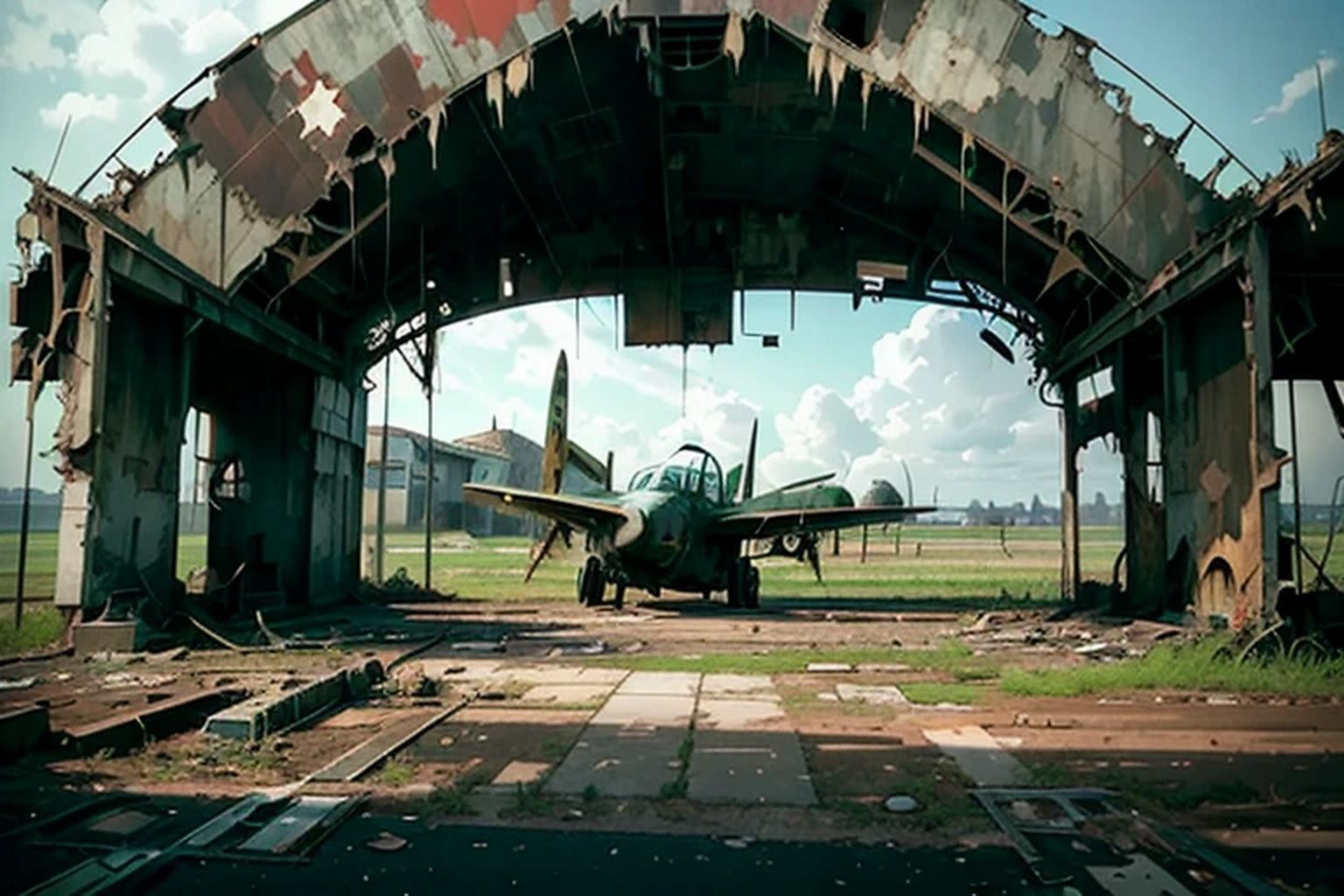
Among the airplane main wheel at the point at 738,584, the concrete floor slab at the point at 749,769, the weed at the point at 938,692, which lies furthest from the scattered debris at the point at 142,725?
the airplane main wheel at the point at 738,584

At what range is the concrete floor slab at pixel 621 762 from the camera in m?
5.71

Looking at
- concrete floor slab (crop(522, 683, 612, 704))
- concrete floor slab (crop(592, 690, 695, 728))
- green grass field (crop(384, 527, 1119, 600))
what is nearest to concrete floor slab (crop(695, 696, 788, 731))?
concrete floor slab (crop(592, 690, 695, 728))

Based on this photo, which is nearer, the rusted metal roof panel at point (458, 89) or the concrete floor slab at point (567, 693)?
the concrete floor slab at point (567, 693)

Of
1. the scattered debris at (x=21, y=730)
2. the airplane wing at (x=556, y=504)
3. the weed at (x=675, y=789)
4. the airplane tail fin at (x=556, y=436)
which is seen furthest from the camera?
the airplane tail fin at (x=556, y=436)

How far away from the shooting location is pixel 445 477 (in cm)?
7081

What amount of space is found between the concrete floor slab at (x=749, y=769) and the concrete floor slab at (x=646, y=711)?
55 cm

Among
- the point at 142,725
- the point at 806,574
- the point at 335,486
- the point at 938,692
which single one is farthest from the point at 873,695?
the point at 806,574

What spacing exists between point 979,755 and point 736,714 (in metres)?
2.19

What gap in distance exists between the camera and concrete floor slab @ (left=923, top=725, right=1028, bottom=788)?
5918 millimetres

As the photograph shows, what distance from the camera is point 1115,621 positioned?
1503 cm

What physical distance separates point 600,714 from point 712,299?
15331 millimetres

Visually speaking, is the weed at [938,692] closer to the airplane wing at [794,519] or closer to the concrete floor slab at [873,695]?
the concrete floor slab at [873,695]

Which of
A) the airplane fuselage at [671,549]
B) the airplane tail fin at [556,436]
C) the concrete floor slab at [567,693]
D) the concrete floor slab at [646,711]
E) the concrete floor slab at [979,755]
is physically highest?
the airplane tail fin at [556,436]

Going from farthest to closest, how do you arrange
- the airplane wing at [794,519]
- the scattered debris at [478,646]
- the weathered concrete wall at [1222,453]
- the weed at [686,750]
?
1. the airplane wing at [794,519]
2. the scattered debris at [478,646]
3. the weathered concrete wall at [1222,453]
4. the weed at [686,750]
